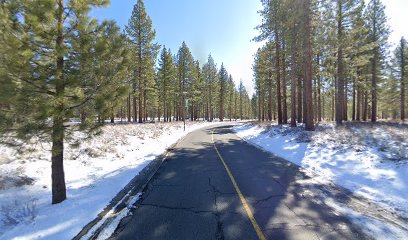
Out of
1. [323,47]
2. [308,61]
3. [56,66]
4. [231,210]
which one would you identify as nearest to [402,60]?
[323,47]

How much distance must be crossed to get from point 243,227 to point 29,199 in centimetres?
552

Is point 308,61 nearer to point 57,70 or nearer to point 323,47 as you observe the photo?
point 323,47

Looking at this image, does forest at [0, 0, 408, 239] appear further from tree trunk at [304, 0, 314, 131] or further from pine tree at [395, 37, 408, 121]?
pine tree at [395, 37, 408, 121]

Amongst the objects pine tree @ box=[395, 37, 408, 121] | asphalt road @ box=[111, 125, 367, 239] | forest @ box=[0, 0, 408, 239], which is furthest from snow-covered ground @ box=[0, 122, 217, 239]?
pine tree @ box=[395, 37, 408, 121]

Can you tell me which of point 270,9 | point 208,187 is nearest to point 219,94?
point 270,9

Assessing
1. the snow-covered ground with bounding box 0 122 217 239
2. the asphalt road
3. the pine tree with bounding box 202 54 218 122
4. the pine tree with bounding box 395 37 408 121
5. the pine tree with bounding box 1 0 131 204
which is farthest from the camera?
the pine tree with bounding box 202 54 218 122

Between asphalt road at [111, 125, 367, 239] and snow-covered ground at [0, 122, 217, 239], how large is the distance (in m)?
1.13

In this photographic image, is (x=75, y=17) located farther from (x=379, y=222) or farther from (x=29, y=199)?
(x=379, y=222)

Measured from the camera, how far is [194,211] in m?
5.71

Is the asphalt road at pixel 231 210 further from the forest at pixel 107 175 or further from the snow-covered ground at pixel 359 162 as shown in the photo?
the snow-covered ground at pixel 359 162

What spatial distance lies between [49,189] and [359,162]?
37.0ft

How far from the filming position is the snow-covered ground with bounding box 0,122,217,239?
4.91 meters

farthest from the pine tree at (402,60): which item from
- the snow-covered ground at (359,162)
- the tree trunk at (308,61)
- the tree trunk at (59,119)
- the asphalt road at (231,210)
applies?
the tree trunk at (59,119)

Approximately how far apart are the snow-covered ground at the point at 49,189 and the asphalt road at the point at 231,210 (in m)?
1.13
